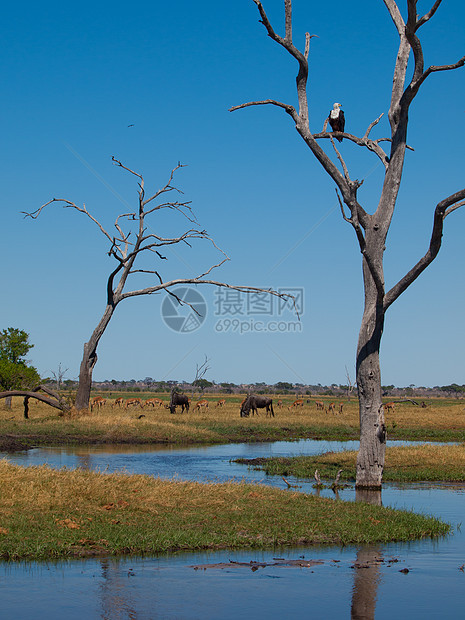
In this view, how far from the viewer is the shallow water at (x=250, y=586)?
7625 mm

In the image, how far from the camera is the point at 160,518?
449 inches

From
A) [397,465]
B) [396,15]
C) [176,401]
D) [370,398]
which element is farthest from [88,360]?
[396,15]

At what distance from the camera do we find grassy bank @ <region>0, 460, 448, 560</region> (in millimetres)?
9945

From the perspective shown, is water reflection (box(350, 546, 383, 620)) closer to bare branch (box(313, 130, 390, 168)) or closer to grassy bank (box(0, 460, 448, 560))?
grassy bank (box(0, 460, 448, 560))

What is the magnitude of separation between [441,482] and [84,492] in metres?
9.97

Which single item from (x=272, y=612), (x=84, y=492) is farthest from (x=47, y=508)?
(x=272, y=612)

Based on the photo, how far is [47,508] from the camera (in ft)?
37.3

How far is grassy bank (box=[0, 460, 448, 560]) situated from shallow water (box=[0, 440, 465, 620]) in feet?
1.25

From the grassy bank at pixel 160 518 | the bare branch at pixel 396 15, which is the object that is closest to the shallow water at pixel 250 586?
the grassy bank at pixel 160 518

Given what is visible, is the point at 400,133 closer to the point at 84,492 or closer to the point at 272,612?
the point at 84,492

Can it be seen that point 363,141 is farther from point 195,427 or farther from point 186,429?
point 195,427

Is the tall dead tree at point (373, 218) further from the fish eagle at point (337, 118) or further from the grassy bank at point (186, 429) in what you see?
the grassy bank at point (186, 429)

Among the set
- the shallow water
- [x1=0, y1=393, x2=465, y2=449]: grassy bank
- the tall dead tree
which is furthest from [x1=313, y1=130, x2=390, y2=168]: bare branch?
[x1=0, y1=393, x2=465, y2=449]: grassy bank

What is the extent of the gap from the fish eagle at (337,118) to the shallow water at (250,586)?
Result: 396 inches
